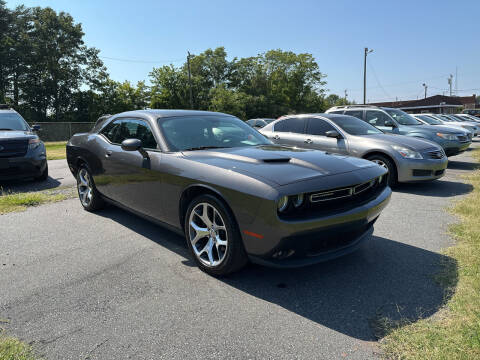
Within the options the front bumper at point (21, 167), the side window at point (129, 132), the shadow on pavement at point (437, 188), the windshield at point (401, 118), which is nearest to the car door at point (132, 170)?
the side window at point (129, 132)

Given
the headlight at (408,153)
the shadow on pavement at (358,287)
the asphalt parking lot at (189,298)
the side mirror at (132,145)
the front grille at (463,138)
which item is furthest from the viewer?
the front grille at (463,138)

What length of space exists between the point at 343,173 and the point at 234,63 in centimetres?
6123

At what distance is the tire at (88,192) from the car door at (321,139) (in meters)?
4.60

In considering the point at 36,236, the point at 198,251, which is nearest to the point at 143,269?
the point at 198,251

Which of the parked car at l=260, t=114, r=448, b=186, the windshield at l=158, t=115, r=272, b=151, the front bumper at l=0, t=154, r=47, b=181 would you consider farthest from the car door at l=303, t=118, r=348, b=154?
Answer: the front bumper at l=0, t=154, r=47, b=181

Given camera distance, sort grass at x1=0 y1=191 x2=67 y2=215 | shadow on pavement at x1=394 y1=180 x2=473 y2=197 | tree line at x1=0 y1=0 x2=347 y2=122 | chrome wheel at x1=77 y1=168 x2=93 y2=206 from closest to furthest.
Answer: chrome wheel at x1=77 y1=168 x2=93 y2=206 < grass at x1=0 y1=191 x2=67 y2=215 < shadow on pavement at x1=394 y1=180 x2=473 y2=197 < tree line at x1=0 y1=0 x2=347 y2=122

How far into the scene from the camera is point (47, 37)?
40656 millimetres

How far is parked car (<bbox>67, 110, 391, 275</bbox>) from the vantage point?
263 centimetres

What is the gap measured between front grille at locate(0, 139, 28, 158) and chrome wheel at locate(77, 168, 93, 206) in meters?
2.74

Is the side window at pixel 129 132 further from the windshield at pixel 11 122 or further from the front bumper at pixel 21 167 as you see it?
the windshield at pixel 11 122

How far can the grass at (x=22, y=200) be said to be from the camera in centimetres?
564

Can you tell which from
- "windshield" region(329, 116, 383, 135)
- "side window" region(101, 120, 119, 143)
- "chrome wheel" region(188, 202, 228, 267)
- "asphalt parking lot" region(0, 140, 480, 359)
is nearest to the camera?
"asphalt parking lot" region(0, 140, 480, 359)

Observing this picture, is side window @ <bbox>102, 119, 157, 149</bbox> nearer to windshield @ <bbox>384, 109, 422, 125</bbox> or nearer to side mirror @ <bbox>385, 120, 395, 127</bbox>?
side mirror @ <bbox>385, 120, 395, 127</bbox>

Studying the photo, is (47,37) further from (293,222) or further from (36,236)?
(293,222)
